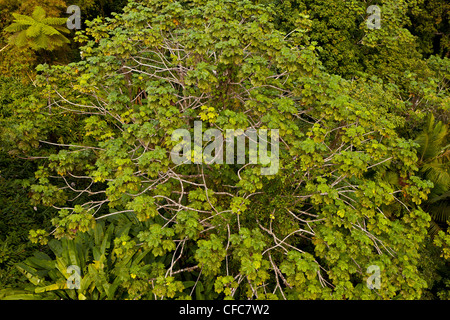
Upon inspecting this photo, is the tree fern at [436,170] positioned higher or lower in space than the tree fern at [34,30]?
lower

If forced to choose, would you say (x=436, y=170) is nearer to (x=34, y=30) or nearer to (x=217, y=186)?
(x=217, y=186)

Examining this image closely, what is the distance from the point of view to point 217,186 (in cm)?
516

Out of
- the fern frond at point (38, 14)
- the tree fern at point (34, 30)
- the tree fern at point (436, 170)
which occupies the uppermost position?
the fern frond at point (38, 14)

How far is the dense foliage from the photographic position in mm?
4145

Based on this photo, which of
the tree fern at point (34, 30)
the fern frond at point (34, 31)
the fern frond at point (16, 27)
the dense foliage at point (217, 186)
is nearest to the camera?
the dense foliage at point (217, 186)

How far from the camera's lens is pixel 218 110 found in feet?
17.0

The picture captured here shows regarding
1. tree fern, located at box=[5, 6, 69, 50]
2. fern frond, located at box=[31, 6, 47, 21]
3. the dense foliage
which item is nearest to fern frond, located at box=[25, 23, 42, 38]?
tree fern, located at box=[5, 6, 69, 50]

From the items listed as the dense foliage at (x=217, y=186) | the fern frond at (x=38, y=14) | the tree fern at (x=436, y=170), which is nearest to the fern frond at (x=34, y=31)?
the fern frond at (x=38, y=14)

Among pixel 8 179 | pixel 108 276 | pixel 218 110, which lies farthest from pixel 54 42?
pixel 108 276

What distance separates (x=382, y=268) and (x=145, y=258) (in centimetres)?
324

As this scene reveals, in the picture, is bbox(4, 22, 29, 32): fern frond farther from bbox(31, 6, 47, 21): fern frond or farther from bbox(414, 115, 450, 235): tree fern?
bbox(414, 115, 450, 235): tree fern

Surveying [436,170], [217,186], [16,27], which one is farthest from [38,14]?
[436,170]

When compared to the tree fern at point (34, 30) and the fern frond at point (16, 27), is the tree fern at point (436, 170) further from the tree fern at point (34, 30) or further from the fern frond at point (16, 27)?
the fern frond at point (16, 27)

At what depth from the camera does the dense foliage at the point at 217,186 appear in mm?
4145
